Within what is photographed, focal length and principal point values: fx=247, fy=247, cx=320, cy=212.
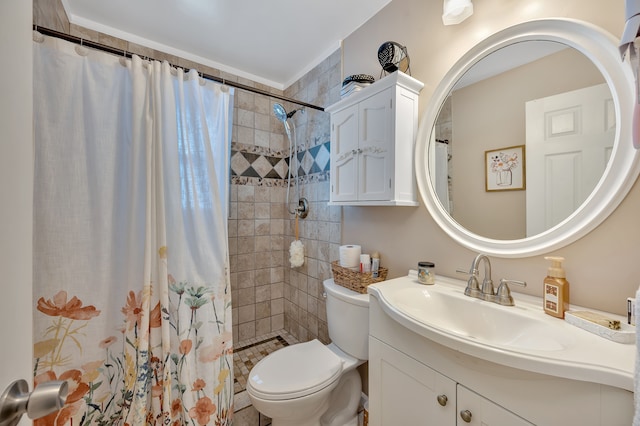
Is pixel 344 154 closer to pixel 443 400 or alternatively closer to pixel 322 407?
pixel 443 400

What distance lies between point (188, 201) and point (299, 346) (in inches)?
40.7

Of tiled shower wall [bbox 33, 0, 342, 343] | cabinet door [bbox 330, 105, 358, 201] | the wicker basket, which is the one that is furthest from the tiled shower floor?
cabinet door [bbox 330, 105, 358, 201]

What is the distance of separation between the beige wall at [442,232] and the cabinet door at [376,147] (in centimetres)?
19

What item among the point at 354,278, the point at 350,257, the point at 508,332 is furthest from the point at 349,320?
the point at 508,332

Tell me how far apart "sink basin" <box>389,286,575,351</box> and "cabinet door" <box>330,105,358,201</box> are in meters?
0.63

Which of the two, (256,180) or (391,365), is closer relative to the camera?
(391,365)

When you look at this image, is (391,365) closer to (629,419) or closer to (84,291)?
(629,419)

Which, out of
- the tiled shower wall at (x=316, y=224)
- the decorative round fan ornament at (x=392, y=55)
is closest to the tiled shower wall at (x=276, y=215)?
the tiled shower wall at (x=316, y=224)

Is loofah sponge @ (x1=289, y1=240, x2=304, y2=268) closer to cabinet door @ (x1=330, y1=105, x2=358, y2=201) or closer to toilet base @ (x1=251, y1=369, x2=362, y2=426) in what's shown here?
cabinet door @ (x1=330, y1=105, x2=358, y2=201)

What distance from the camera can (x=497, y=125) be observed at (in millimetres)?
1045

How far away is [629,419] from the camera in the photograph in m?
0.50

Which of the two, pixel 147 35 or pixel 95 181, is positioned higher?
pixel 147 35

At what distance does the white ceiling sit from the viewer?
1.49 meters

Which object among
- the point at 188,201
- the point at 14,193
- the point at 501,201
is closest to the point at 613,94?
the point at 501,201
